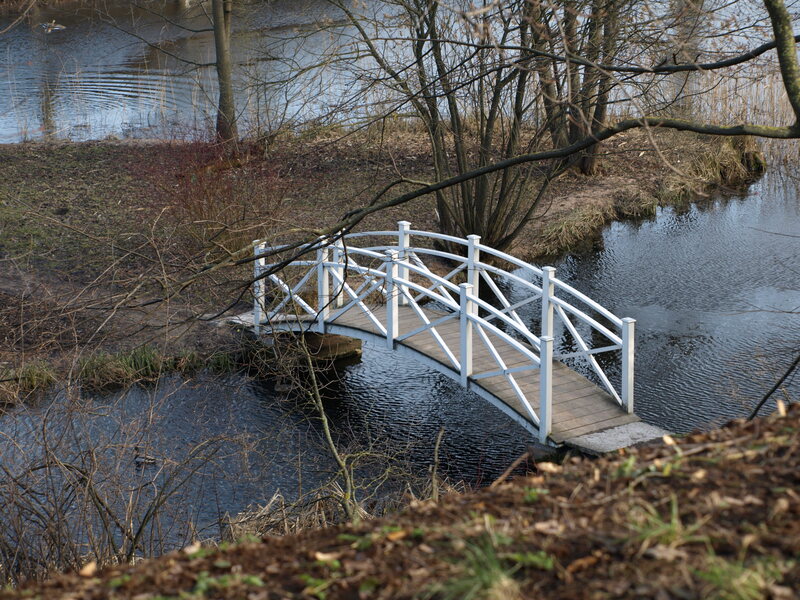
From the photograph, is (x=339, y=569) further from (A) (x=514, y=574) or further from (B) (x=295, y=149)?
(B) (x=295, y=149)

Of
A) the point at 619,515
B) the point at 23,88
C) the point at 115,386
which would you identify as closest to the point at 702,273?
the point at 115,386

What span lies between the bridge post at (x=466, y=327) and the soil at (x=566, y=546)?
4390 mm

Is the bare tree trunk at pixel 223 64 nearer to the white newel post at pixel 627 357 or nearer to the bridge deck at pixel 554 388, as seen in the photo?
the bridge deck at pixel 554 388

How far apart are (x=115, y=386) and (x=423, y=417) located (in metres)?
3.31

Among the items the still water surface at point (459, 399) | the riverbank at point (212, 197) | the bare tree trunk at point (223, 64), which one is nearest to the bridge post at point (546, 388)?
the still water surface at point (459, 399)

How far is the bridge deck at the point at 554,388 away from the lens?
7309 mm

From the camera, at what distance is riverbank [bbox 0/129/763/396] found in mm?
11242

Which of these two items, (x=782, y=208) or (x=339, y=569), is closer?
(x=339, y=569)

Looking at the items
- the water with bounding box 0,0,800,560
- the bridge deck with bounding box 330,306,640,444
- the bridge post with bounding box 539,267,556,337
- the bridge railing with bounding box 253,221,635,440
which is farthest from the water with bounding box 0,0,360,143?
the bridge post with bounding box 539,267,556,337

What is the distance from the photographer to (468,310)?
7.75 meters

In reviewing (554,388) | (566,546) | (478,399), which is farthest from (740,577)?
(478,399)

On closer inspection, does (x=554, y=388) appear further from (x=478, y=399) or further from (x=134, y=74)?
(x=134, y=74)

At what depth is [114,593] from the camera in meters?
2.87

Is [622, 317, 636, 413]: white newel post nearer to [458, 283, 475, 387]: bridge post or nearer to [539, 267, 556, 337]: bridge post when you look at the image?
[539, 267, 556, 337]: bridge post
